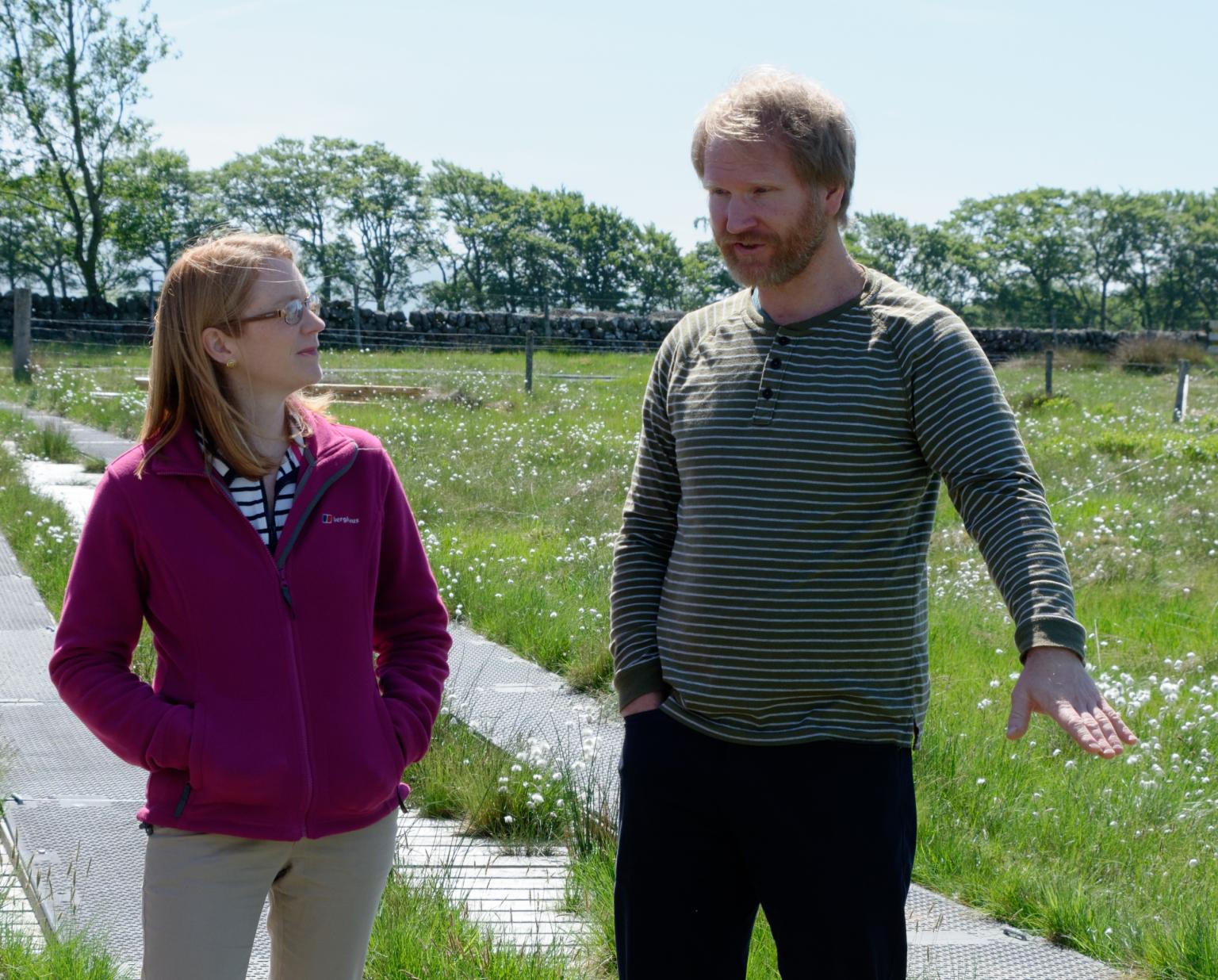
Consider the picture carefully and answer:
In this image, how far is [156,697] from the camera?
6.90 feet

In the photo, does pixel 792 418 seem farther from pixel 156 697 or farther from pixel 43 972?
pixel 43 972

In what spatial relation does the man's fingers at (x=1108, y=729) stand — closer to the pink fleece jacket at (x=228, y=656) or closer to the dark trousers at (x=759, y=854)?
the dark trousers at (x=759, y=854)

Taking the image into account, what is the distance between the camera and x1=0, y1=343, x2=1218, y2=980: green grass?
376 centimetres

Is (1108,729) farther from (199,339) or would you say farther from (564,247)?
(564,247)

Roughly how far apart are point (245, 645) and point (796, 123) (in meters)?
1.33

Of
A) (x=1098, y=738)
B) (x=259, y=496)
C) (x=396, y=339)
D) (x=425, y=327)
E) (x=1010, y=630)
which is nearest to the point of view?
(x=1098, y=738)

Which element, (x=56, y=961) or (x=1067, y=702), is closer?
(x=1067, y=702)

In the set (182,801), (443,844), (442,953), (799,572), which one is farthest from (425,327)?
(182,801)

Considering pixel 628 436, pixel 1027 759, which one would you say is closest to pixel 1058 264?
pixel 628 436

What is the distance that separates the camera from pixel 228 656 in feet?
7.02

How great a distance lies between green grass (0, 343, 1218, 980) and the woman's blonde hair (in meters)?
1.15

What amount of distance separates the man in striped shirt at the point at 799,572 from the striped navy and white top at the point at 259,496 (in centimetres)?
72

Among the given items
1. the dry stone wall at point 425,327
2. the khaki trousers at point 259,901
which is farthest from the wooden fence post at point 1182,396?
the khaki trousers at point 259,901

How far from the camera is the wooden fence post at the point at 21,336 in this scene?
19.3m
